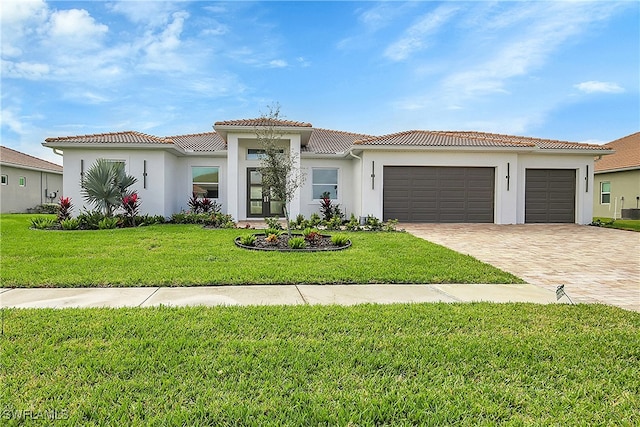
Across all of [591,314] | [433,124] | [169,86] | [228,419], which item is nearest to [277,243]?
[591,314]

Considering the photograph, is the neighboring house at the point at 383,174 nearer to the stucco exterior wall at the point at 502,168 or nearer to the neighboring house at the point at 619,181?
the stucco exterior wall at the point at 502,168

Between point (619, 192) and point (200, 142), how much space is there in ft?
80.1

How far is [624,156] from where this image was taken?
894 inches

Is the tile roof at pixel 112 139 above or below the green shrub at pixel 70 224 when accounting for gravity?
above

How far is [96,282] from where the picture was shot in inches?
224

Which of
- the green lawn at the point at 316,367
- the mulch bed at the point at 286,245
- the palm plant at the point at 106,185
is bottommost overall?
the green lawn at the point at 316,367

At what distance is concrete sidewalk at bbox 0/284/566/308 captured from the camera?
4.75 m

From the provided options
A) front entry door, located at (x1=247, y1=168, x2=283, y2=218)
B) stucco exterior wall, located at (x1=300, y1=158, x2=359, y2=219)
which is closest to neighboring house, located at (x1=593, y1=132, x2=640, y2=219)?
stucco exterior wall, located at (x1=300, y1=158, x2=359, y2=219)

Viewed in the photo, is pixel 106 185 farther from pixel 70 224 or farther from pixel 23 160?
pixel 23 160

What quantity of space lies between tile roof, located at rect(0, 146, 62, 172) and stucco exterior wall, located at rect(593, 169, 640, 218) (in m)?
36.5

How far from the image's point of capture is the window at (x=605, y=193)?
2291cm

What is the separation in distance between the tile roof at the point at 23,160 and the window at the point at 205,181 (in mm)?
13473

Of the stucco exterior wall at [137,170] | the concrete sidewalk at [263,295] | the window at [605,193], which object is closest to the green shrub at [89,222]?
the stucco exterior wall at [137,170]

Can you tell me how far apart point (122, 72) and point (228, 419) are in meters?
15.4
